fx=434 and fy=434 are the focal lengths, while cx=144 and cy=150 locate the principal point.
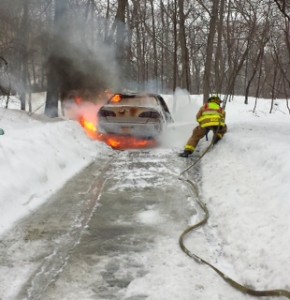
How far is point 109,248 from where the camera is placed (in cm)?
471

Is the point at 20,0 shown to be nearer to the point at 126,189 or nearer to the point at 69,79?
the point at 69,79

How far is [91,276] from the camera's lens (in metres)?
4.05

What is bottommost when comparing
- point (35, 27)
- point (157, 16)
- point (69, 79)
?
point (69, 79)

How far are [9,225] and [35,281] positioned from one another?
5.22ft

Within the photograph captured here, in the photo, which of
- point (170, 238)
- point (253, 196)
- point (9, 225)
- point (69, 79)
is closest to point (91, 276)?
point (170, 238)

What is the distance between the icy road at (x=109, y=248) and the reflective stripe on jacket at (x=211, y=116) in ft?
10.7

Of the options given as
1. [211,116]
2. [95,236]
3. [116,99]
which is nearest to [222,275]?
[95,236]

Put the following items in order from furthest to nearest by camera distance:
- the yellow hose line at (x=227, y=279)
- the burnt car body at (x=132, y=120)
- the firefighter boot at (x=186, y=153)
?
1. the burnt car body at (x=132, y=120)
2. the firefighter boot at (x=186, y=153)
3. the yellow hose line at (x=227, y=279)

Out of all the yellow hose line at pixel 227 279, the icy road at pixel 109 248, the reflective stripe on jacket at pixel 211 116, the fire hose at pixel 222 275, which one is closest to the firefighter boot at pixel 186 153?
the reflective stripe on jacket at pixel 211 116

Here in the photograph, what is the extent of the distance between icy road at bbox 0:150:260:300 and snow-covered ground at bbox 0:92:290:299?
177 millimetres

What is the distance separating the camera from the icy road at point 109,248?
12.4ft

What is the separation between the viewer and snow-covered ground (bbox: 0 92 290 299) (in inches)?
167

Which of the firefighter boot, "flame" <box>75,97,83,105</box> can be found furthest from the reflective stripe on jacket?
"flame" <box>75,97,83,105</box>

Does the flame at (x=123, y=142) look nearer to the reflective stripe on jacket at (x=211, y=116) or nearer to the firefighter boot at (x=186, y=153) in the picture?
the firefighter boot at (x=186, y=153)
